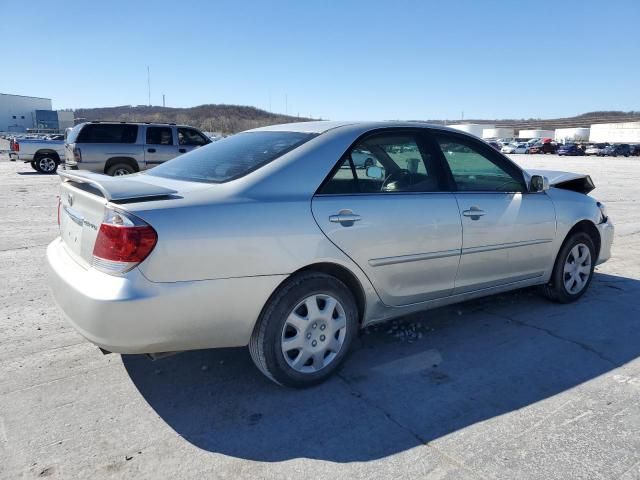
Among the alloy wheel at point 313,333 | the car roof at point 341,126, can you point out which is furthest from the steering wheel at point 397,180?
the alloy wheel at point 313,333

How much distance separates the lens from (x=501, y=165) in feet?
13.9

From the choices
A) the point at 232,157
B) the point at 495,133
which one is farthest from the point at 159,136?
the point at 495,133

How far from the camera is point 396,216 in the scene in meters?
3.39

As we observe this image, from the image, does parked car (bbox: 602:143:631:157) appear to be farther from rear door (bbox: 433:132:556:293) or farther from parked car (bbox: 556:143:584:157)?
rear door (bbox: 433:132:556:293)

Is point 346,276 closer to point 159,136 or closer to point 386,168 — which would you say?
point 386,168

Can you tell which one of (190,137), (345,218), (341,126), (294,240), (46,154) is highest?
(190,137)

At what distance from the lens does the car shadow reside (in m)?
2.70

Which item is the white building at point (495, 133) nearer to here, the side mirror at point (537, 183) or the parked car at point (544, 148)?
the parked car at point (544, 148)

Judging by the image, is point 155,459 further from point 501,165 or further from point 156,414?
point 501,165

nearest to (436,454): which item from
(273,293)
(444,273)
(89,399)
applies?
(273,293)

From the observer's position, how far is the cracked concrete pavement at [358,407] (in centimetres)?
247

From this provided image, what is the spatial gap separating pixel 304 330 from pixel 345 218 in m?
0.73

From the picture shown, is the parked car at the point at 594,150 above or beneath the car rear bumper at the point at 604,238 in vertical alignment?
above

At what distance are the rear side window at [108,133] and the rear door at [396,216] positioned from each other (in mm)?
11429
